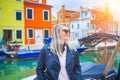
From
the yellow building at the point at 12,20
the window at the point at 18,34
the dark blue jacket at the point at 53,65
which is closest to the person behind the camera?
the dark blue jacket at the point at 53,65

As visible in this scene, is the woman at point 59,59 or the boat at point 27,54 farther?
the boat at point 27,54

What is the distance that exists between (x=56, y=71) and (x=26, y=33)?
793 cm

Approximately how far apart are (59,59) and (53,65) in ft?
0.13

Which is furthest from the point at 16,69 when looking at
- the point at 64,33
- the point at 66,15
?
the point at 64,33

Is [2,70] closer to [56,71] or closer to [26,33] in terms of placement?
[26,33]

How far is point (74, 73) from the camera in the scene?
1.07 m

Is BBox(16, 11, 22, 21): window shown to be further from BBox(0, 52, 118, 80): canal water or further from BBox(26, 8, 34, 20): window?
BBox(0, 52, 118, 80): canal water

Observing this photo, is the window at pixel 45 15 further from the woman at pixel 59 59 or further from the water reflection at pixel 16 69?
Answer: the woman at pixel 59 59

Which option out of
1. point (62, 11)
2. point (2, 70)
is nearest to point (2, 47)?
point (2, 70)

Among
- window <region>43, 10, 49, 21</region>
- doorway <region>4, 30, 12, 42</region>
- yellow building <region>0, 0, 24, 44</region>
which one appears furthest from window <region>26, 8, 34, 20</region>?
doorway <region>4, 30, 12, 42</region>

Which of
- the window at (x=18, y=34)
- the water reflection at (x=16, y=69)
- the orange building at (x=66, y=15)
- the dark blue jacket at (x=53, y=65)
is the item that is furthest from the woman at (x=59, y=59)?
the window at (x=18, y=34)

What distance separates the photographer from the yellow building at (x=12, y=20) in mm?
8367

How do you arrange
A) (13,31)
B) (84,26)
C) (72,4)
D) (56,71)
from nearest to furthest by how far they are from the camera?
(56,71) → (72,4) → (13,31) → (84,26)

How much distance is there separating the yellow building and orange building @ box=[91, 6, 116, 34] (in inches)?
111
